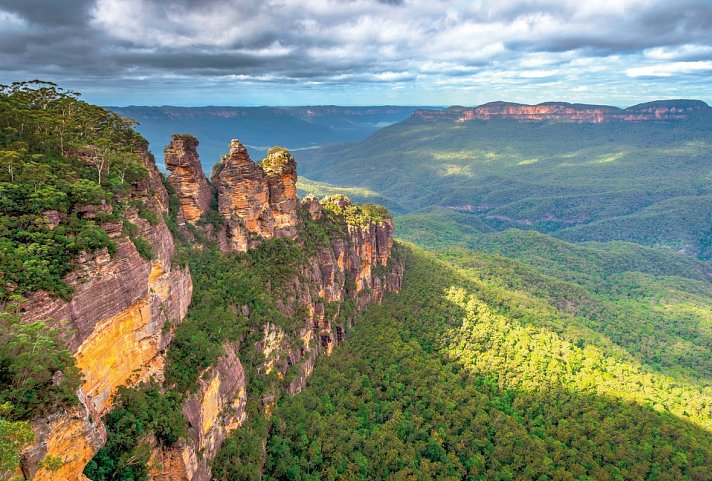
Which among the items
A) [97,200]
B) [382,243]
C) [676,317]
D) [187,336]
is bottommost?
[676,317]

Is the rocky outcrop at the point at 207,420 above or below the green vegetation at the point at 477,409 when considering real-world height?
above

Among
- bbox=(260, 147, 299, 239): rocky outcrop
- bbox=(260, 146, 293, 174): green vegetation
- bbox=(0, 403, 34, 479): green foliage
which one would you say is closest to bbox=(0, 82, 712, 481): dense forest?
bbox=(0, 403, 34, 479): green foliage

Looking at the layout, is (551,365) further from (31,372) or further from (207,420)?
(31,372)

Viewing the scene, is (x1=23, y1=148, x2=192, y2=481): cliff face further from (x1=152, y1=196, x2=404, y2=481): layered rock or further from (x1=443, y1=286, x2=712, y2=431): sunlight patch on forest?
(x1=443, y1=286, x2=712, y2=431): sunlight patch on forest

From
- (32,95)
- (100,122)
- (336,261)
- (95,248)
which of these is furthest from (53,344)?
(336,261)

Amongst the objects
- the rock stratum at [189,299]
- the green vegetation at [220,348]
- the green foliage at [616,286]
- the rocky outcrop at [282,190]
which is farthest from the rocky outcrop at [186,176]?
the green foliage at [616,286]

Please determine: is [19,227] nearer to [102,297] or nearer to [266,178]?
[102,297]

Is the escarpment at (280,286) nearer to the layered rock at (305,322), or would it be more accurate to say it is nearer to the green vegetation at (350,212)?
the layered rock at (305,322)
